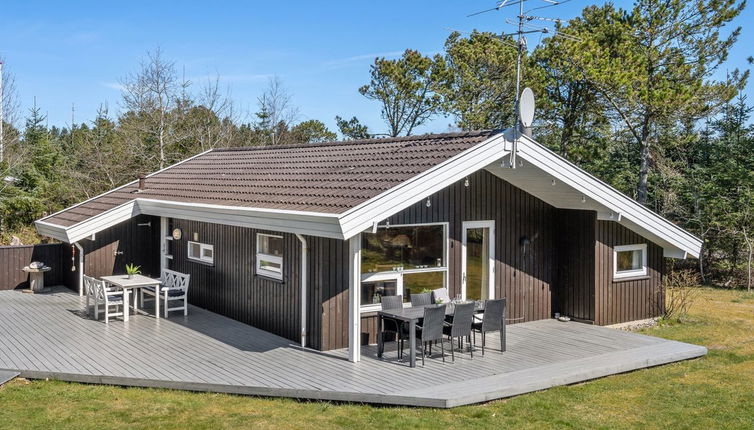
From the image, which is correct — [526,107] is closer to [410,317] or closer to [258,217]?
[410,317]

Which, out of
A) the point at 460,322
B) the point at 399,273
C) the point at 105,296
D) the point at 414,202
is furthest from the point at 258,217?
the point at 105,296

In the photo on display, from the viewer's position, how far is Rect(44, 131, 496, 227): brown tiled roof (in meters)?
8.98

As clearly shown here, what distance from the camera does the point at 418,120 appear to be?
32094 mm

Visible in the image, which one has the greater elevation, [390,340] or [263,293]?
[263,293]

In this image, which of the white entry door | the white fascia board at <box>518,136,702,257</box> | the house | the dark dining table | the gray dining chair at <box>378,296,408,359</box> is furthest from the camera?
the white entry door

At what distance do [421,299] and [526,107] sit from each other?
10.5ft

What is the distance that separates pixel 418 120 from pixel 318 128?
6773 millimetres

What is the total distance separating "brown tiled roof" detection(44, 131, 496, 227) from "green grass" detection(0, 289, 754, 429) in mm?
2627

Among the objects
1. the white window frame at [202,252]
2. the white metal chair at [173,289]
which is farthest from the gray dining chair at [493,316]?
the white metal chair at [173,289]

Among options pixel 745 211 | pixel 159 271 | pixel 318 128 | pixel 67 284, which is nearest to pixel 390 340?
pixel 159 271

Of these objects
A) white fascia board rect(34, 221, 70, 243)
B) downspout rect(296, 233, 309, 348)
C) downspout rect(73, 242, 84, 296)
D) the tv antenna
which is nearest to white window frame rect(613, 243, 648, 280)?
the tv antenna

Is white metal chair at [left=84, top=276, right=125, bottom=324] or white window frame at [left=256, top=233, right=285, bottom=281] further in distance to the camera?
white metal chair at [left=84, top=276, right=125, bottom=324]

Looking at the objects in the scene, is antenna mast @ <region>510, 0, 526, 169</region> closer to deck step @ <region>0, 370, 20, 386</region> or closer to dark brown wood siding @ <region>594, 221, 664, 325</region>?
dark brown wood siding @ <region>594, 221, 664, 325</region>

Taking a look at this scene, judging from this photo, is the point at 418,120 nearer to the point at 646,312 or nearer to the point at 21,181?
the point at 21,181
